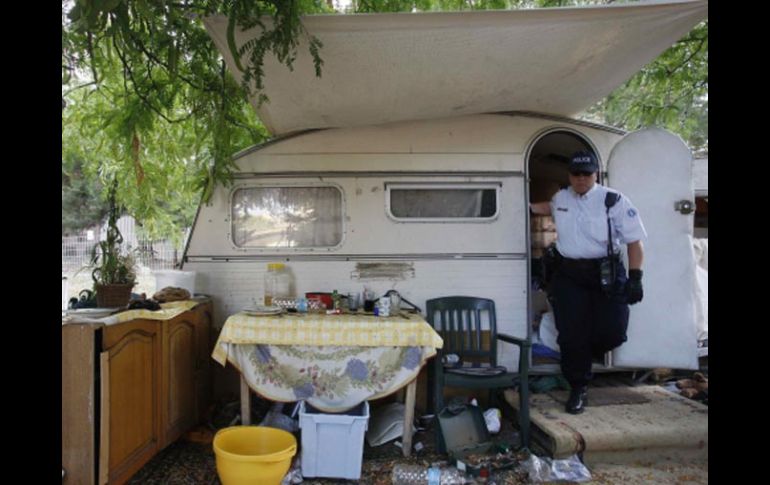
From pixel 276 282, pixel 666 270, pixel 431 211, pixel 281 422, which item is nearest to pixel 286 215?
pixel 276 282

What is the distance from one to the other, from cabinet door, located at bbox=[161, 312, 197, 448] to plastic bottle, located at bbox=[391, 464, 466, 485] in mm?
A: 1569

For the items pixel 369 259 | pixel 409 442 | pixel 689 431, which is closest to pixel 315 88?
pixel 369 259

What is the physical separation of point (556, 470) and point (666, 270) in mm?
2034

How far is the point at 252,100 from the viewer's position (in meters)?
3.42

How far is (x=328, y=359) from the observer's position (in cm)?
331

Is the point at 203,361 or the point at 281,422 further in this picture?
the point at 203,361

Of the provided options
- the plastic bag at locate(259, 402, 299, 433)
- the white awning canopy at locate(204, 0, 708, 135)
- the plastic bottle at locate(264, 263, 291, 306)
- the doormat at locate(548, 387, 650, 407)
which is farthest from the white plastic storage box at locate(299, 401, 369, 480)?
the white awning canopy at locate(204, 0, 708, 135)

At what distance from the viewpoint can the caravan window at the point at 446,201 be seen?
13.9ft

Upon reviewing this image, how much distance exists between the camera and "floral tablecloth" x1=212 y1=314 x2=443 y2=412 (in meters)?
3.29

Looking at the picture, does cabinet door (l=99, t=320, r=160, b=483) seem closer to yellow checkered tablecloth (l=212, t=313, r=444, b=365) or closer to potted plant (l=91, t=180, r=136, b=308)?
potted plant (l=91, t=180, r=136, b=308)

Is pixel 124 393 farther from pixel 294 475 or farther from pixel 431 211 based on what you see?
pixel 431 211

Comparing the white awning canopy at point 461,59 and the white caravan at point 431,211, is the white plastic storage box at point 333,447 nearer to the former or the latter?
the white caravan at point 431,211

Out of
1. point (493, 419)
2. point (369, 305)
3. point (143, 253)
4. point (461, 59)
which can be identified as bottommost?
point (493, 419)
